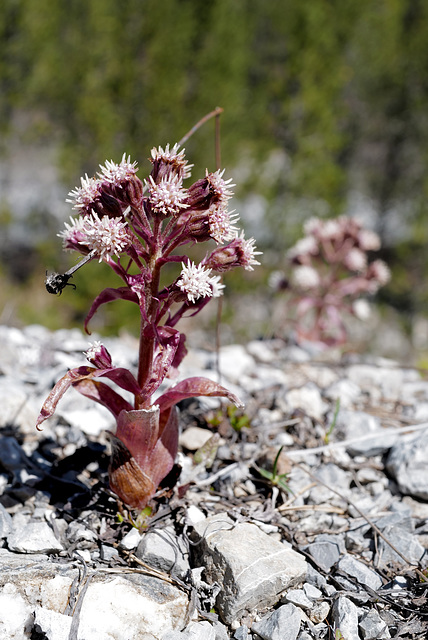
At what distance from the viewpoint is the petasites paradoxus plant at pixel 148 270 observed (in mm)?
1668

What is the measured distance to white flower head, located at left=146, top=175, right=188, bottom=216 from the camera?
1652mm

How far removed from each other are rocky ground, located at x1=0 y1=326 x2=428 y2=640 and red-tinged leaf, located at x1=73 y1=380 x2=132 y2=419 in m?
0.30

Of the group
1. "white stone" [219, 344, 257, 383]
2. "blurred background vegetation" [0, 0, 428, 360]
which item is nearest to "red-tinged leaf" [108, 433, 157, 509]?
"white stone" [219, 344, 257, 383]

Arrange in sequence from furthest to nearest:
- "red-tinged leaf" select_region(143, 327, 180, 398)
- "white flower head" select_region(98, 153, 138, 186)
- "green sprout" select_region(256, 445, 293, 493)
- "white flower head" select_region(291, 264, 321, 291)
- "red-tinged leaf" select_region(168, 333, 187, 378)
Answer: "white flower head" select_region(291, 264, 321, 291) < "green sprout" select_region(256, 445, 293, 493) < "red-tinged leaf" select_region(168, 333, 187, 378) < "red-tinged leaf" select_region(143, 327, 180, 398) < "white flower head" select_region(98, 153, 138, 186)

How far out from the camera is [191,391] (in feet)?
5.78

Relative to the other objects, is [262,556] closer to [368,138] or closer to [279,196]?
[279,196]

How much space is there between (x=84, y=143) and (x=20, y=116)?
2560 millimetres

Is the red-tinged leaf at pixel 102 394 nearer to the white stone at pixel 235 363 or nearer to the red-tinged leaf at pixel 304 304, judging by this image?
the white stone at pixel 235 363

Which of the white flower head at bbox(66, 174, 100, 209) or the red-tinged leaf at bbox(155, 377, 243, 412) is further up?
the white flower head at bbox(66, 174, 100, 209)

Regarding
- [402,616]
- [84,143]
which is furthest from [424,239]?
[402,616]

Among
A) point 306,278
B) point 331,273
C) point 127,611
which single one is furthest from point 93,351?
point 331,273

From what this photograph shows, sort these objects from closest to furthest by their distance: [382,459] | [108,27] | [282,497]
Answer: [282,497] < [382,459] < [108,27]

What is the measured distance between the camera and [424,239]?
40.7 feet

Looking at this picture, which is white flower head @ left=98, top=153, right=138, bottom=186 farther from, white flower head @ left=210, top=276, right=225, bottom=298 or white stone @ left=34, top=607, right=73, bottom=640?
white stone @ left=34, top=607, right=73, bottom=640
